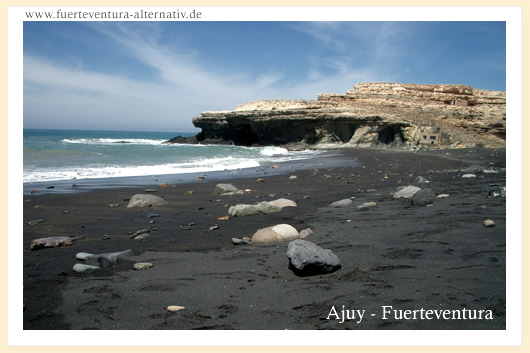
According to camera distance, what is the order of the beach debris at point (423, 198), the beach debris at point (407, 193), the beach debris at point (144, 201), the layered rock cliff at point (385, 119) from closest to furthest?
the beach debris at point (423, 198)
the beach debris at point (407, 193)
the beach debris at point (144, 201)
the layered rock cliff at point (385, 119)

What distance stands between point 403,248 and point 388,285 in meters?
0.87

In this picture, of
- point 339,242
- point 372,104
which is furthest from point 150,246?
point 372,104

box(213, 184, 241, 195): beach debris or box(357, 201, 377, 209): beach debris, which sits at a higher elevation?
box(213, 184, 241, 195): beach debris

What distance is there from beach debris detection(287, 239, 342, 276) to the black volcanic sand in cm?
6

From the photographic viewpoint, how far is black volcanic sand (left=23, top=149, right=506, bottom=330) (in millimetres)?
2371

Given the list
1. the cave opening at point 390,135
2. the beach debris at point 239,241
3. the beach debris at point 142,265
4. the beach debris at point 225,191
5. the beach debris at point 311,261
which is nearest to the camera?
the beach debris at point 311,261

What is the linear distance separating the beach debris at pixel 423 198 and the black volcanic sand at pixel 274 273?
0.11 metres

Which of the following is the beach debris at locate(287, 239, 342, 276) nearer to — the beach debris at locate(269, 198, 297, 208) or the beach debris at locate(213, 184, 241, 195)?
the beach debris at locate(269, 198, 297, 208)

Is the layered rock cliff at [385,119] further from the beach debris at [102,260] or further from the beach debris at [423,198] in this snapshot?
the beach debris at [102,260]

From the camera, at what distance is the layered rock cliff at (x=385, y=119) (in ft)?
104

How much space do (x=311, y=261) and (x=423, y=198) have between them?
3164mm

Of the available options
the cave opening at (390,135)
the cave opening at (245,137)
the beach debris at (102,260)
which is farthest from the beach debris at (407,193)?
the cave opening at (245,137)

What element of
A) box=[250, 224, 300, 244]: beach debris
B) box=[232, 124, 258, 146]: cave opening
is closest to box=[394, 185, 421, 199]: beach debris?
box=[250, 224, 300, 244]: beach debris

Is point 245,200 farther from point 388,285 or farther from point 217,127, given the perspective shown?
point 217,127
